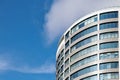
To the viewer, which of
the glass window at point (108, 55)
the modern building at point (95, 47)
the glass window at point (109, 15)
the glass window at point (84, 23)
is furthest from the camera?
the glass window at point (84, 23)

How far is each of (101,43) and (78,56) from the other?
403 inches

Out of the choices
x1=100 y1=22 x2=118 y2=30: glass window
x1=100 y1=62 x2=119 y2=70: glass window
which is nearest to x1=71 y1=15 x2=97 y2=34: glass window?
x1=100 y1=22 x2=118 y2=30: glass window

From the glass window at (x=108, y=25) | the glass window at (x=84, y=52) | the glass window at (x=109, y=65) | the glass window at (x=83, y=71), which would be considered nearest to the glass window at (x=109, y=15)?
the glass window at (x=108, y=25)

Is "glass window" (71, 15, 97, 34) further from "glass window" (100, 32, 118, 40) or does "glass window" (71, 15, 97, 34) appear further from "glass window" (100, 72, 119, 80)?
"glass window" (100, 72, 119, 80)

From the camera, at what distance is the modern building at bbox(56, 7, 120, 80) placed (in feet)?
375

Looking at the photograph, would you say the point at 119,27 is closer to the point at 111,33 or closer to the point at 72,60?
the point at 111,33

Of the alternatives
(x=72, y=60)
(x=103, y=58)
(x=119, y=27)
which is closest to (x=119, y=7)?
(x=119, y=27)

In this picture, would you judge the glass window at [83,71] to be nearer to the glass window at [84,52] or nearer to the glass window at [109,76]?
the glass window at [109,76]

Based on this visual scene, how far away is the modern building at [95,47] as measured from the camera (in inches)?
4498

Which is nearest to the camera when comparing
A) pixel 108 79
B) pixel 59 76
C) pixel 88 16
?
pixel 108 79

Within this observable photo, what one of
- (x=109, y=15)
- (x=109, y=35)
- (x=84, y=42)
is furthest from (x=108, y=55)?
(x=109, y=15)

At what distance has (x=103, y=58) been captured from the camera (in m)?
116

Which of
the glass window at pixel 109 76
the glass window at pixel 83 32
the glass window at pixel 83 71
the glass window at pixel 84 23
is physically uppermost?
the glass window at pixel 84 23

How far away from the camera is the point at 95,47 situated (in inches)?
4648
